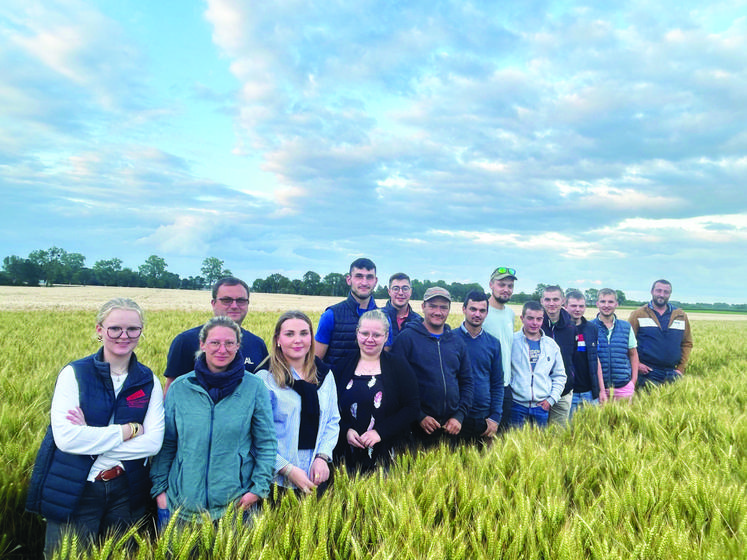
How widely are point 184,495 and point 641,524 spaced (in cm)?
266

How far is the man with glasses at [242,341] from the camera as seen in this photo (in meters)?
3.43

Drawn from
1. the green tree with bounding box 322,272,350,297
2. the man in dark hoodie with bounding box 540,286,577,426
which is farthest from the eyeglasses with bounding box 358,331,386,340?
the green tree with bounding box 322,272,350,297

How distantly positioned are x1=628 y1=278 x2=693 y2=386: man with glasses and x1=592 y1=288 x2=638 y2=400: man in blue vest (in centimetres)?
149

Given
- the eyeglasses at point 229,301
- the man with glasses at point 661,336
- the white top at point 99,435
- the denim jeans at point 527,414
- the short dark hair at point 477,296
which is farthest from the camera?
the man with glasses at point 661,336

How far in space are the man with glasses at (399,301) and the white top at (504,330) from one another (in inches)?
35.2

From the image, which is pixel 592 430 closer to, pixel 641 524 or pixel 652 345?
pixel 641 524

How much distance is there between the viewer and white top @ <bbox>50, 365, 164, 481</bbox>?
2348 mm

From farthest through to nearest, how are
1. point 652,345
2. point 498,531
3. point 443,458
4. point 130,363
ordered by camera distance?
1. point 652,345
2. point 443,458
3. point 130,363
4. point 498,531

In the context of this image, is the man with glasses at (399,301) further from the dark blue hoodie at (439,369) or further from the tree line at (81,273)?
the tree line at (81,273)

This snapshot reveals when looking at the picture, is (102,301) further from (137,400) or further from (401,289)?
(137,400)

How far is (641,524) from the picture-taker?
2312mm

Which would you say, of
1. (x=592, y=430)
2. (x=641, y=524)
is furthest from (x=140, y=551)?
(x=592, y=430)

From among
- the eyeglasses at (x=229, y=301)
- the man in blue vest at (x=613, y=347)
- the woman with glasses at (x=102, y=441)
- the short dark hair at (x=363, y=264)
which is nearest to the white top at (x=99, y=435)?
the woman with glasses at (x=102, y=441)

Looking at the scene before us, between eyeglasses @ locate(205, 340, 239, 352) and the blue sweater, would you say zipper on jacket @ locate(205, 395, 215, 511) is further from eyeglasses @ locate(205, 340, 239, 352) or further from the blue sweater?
the blue sweater
